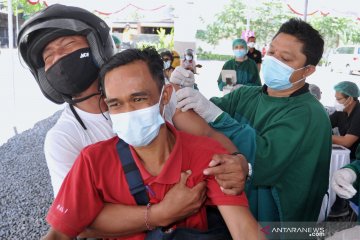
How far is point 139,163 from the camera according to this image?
1.38 metres

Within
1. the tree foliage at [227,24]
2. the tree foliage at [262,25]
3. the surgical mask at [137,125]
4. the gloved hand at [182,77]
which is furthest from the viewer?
the tree foliage at [227,24]

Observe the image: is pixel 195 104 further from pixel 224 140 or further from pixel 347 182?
pixel 347 182

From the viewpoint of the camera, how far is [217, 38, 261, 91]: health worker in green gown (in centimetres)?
627

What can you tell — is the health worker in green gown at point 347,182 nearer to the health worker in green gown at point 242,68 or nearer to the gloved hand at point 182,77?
the gloved hand at point 182,77

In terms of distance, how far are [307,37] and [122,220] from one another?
1.46 metres

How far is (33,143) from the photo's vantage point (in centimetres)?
638

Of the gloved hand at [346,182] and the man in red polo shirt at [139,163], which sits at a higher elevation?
the man in red polo shirt at [139,163]

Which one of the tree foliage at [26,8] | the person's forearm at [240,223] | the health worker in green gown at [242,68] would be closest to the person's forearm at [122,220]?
the person's forearm at [240,223]

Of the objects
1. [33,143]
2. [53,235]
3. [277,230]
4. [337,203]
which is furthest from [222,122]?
[33,143]

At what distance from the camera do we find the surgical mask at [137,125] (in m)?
1.41

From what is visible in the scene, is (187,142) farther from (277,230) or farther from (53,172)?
(277,230)

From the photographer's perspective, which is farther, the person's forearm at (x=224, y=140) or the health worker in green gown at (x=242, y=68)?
the health worker in green gown at (x=242, y=68)


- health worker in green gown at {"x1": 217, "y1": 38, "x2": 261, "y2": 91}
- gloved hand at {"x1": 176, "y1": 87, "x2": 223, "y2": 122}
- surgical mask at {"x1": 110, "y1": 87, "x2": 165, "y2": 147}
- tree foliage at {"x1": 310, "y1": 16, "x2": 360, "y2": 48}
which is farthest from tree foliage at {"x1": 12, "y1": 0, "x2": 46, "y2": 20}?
tree foliage at {"x1": 310, "y1": 16, "x2": 360, "y2": 48}

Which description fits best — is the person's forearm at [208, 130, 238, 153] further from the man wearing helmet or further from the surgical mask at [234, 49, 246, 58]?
the surgical mask at [234, 49, 246, 58]
